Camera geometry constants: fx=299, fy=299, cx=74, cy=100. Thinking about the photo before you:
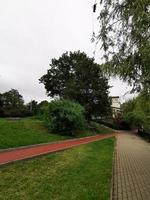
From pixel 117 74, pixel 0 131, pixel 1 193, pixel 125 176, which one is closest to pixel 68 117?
pixel 0 131

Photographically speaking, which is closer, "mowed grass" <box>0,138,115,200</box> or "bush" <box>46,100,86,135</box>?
"mowed grass" <box>0,138,115,200</box>

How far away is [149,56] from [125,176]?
5.59 m

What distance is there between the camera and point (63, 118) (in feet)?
109

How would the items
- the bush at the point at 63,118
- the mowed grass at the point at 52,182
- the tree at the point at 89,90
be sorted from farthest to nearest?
the tree at the point at 89,90 < the bush at the point at 63,118 < the mowed grass at the point at 52,182

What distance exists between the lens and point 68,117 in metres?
33.0

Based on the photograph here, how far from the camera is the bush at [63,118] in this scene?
3309 centimetres

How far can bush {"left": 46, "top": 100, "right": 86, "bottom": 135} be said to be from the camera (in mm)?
33091

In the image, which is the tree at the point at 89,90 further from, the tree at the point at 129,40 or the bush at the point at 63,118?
the tree at the point at 129,40

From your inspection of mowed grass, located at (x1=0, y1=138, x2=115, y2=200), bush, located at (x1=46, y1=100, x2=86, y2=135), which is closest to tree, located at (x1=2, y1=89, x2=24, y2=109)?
bush, located at (x1=46, y1=100, x2=86, y2=135)

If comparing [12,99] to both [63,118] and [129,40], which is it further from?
[129,40]

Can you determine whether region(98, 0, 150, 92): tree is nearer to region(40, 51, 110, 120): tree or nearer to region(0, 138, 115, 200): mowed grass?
region(0, 138, 115, 200): mowed grass

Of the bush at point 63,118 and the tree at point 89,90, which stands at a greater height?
the tree at point 89,90

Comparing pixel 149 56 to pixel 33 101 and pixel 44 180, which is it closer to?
pixel 44 180

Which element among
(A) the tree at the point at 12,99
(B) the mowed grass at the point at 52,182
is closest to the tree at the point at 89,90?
(B) the mowed grass at the point at 52,182
